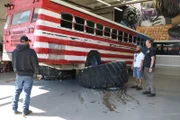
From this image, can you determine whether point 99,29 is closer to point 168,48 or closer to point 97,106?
point 97,106

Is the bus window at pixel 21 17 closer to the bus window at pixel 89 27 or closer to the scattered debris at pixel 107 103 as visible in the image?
the bus window at pixel 89 27

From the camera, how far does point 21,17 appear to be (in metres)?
5.47

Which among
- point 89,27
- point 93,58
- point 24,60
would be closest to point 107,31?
point 89,27

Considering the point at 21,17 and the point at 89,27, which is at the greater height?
the point at 21,17

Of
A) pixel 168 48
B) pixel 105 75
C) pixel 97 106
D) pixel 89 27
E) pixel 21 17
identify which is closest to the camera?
pixel 97 106

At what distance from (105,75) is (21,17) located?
3.35 metres

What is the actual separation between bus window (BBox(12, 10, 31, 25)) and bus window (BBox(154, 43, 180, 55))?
43.5 ft

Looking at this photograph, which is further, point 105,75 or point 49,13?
point 105,75

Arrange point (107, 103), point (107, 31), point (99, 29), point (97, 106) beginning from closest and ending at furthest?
1. point (97, 106)
2. point (107, 103)
3. point (99, 29)
4. point (107, 31)

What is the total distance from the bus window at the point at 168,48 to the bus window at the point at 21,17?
43.5 ft

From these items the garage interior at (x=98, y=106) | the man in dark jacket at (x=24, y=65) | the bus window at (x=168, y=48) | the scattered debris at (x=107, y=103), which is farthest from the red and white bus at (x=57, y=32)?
the bus window at (x=168, y=48)

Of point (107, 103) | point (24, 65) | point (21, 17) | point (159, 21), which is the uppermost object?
point (159, 21)

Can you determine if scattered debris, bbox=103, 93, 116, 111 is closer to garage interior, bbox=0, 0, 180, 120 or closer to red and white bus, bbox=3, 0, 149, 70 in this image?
garage interior, bbox=0, 0, 180, 120

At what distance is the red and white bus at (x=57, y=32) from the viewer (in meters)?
4.78
